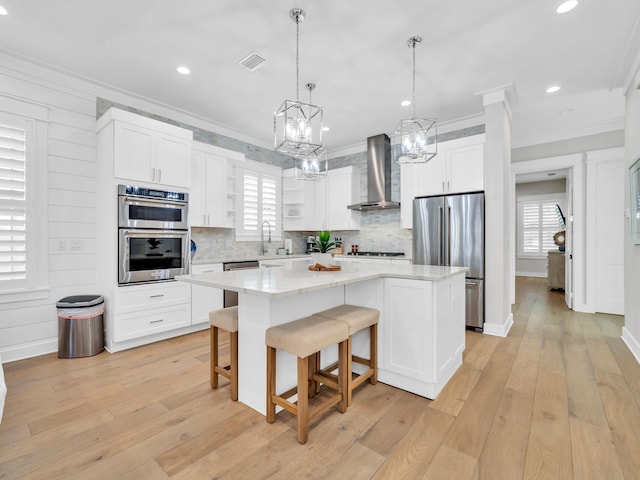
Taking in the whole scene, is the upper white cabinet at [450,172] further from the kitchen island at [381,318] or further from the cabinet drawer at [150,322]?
the cabinet drawer at [150,322]

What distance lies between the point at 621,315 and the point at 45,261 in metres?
7.44

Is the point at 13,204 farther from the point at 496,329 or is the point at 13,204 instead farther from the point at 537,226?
the point at 537,226

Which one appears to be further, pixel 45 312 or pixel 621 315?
pixel 621 315

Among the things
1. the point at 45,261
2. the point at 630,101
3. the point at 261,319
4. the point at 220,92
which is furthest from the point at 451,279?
the point at 45,261

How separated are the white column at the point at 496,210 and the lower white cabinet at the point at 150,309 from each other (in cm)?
370

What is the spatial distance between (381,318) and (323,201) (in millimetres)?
3595

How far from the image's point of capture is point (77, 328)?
3.06 meters

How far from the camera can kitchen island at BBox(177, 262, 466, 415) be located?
207cm

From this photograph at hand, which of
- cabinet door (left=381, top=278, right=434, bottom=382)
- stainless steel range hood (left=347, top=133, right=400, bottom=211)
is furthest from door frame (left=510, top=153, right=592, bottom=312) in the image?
cabinet door (left=381, top=278, right=434, bottom=382)

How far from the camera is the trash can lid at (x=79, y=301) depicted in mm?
3058

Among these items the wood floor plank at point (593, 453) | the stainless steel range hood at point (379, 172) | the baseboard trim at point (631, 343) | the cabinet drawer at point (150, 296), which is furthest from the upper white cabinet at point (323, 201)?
the wood floor plank at point (593, 453)

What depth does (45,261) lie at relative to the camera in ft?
10.3

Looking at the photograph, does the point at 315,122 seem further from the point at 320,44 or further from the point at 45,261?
the point at 45,261

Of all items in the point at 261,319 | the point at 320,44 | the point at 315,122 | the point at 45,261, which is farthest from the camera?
the point at 315,122
